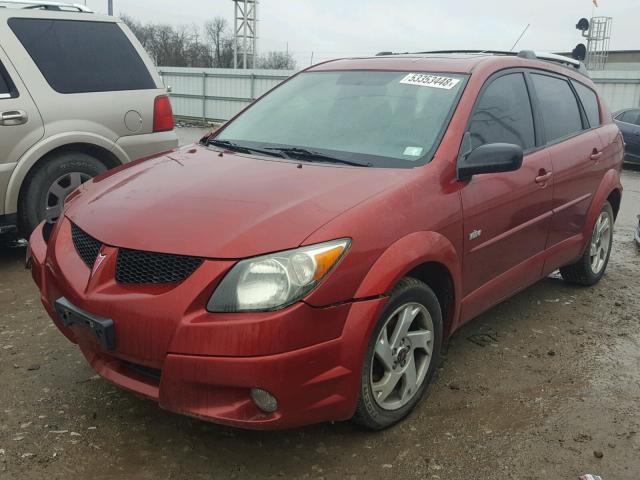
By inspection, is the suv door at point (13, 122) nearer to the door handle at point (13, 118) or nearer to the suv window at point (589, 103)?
the door handle at point (13, 118)

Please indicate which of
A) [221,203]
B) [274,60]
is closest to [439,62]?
[221,203]

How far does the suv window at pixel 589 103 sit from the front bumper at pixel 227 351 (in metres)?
3.11

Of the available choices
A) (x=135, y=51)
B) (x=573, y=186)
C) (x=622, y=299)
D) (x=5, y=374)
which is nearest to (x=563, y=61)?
(x=573, y=186)

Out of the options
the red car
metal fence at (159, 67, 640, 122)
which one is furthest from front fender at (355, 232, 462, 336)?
metal fence at (159, 67, 640, 122)

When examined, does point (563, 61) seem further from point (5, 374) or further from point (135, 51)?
point (5, 374)

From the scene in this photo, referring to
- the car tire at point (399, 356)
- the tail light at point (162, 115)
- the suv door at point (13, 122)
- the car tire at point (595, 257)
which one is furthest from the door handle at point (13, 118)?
the car tire at point (595, 257)

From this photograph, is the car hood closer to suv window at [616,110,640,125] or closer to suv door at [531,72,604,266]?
suv door at [531,72,604,266]

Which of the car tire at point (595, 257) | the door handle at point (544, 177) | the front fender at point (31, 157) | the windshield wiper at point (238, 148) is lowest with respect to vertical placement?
the car tire at point (595, 257)

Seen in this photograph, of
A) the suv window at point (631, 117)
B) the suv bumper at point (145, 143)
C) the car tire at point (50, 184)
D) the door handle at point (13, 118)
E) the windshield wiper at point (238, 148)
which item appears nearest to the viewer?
the windshield wiper at point (238, 148)

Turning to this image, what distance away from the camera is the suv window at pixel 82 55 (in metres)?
5.11

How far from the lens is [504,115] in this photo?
3.72m

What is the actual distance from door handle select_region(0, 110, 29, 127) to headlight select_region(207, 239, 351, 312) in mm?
3324

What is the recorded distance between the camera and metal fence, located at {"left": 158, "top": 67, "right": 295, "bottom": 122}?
20609mm

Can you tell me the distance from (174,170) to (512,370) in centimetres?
216
